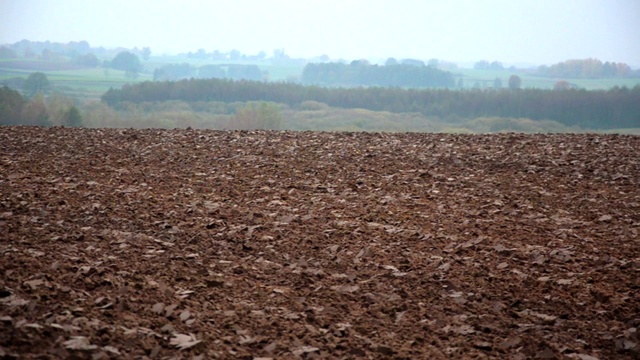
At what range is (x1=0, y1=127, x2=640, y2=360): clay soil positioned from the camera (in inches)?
152

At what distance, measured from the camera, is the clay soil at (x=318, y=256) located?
12.7 ft

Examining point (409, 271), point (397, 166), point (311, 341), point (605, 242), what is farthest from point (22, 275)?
point (397, 166)

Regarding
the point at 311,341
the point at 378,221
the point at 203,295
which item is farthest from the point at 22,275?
the point at 378,221

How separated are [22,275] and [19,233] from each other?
124 centimetres

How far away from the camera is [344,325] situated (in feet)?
13.5

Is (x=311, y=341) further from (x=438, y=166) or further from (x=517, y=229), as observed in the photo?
(x=438, y=166)

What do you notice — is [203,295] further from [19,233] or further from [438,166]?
[438,166]

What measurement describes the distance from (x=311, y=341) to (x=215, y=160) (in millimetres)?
5973

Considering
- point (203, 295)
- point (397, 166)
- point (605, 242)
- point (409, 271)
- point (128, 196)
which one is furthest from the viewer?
point (397, 166)

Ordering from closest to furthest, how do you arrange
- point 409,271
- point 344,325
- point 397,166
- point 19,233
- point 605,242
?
point 344,325
point 409,271
point 19,233
point 605,242
point 397,166

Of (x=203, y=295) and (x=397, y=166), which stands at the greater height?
(x=397, y=166)

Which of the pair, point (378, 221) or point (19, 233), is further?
point (378, 221)

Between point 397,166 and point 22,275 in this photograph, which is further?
point 397,166

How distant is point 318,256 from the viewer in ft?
17.8
